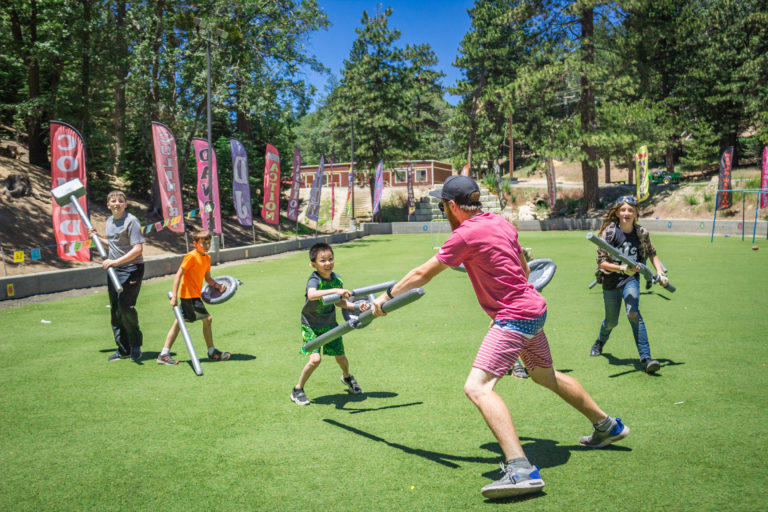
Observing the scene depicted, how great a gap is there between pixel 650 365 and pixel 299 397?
149 inches

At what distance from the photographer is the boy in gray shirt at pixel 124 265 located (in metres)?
6.88

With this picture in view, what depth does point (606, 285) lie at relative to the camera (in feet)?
21.3

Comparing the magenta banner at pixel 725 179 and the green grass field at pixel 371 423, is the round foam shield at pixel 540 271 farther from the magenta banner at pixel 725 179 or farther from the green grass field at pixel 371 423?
the magenta banner at pixel 725 179

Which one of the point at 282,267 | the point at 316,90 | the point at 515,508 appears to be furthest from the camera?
the point at 316,90

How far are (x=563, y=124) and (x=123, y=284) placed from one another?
3564 cm

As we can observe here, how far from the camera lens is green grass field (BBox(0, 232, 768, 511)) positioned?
366cm

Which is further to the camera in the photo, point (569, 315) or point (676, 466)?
point (569, 315)

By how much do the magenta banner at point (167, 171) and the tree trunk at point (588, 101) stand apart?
2660cm

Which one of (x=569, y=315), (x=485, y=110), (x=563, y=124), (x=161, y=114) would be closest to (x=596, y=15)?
(x=563, y=124)

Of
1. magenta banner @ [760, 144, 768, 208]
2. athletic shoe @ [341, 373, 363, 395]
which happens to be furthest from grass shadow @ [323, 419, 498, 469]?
magenta banner @ [760, 144, 768, 208]

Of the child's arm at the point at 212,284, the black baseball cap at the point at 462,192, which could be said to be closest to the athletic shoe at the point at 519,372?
the black baseball cap at the point at 462,192

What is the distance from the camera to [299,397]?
5523 millimetres

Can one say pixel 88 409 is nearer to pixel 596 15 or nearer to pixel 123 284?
pixel 123 284

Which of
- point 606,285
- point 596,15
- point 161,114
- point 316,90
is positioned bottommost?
point 606,285
